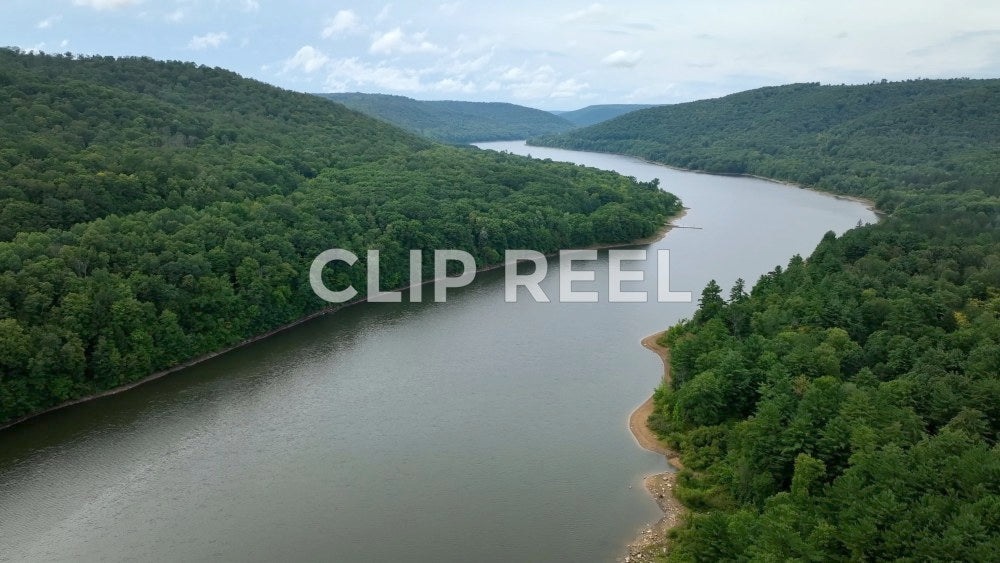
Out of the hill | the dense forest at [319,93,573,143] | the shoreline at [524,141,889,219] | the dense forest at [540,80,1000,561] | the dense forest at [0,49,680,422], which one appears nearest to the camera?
the dense forest at [540,80,1000,561]

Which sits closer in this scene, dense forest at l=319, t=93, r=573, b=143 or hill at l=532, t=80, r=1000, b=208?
hill at l=532, t=80, r=1000, b=208

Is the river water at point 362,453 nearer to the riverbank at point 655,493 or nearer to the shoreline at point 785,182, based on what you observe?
the riverbank at point 655,493

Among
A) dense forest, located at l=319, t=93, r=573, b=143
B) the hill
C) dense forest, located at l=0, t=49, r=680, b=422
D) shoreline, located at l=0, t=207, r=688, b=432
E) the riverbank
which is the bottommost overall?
the riverbank

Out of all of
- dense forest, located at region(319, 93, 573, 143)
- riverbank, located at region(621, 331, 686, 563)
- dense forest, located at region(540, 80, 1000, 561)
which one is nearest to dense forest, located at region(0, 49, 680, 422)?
riverbank, located at region(621, 331, 686, 563)

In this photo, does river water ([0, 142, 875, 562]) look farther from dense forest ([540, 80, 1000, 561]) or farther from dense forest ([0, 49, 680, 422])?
dense forest ([540, 80, 1000, 561])

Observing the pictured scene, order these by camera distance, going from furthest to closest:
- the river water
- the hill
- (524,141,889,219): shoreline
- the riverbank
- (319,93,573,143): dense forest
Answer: (319,93,573,143): dense forest → the hill → (524,141,889,219): shoreline → the river water → the riverbank

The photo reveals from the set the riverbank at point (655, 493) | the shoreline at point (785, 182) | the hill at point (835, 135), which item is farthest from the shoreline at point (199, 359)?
the hill at point (835, 135)
